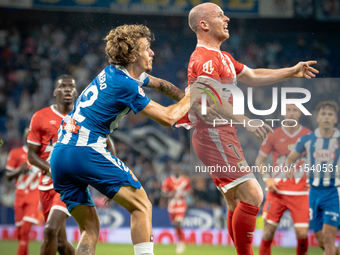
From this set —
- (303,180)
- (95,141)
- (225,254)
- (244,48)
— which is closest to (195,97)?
(95,141)

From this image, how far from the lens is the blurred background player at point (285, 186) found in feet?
19.8

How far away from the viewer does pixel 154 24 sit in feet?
44.4

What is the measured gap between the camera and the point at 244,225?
140 inches

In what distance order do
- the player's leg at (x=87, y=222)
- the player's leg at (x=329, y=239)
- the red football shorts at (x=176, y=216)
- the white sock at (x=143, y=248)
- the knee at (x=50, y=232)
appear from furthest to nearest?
the red football shorts at (x=176, y=216)
the player's leg at (x=329, y=239)
the knee at (x=50, y=232)
the player's leg at (x=87, y=222)
the white sock at (x=143, y=248)

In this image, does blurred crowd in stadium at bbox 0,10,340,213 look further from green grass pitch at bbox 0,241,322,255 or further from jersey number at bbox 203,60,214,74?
jersey number at bbox 203,60,214,74

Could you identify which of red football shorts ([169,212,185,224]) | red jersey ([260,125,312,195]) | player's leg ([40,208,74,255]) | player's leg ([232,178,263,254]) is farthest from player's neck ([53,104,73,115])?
red football shorts ([169,212,185,224])

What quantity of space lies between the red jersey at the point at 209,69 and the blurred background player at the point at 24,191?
13.0 ft

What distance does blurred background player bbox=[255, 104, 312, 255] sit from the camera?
6023mm

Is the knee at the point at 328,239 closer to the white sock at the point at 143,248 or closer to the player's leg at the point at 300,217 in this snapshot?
the player's leg at the point at 300,217

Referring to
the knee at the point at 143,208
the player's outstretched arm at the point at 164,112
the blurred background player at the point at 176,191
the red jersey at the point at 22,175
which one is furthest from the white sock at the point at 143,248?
the blurred background player at the point at 176,191

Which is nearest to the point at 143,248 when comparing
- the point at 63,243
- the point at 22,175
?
the point at 63,243

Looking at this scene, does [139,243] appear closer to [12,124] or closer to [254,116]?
[254,116]

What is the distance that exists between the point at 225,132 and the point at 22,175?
17.0 feet

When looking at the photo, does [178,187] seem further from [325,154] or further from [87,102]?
[87,102]
